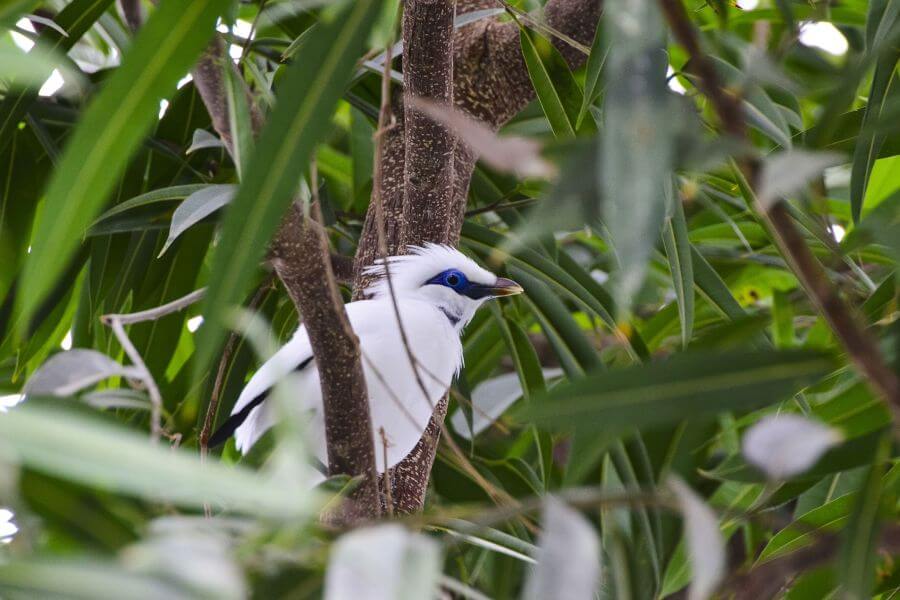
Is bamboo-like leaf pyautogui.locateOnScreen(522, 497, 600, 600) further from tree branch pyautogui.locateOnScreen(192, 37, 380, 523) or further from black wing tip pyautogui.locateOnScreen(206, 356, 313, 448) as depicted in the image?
black wing tip pyautogui.locateOnScreen(206, 356, 313, 448)

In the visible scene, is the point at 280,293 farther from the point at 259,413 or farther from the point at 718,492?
the point at 718,492

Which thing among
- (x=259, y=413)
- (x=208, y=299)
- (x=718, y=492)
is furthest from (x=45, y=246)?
(x=718, y=492)

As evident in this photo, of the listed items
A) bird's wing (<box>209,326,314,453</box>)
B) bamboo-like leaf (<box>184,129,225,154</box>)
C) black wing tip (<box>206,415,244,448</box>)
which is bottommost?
black wing tip (<box>206,415,244,448</box>)

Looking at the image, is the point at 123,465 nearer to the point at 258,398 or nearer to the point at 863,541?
the point at 863,541

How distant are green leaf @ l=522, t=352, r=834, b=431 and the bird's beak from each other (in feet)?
4.12

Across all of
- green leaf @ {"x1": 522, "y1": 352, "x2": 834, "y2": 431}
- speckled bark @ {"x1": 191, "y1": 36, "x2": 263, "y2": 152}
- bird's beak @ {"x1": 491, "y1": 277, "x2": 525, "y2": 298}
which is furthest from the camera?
bird's beak @ {"x1": 491, "y1": 277, "x2": 525, "y2": 298}

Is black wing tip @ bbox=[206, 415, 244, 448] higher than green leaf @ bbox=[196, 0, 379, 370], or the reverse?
green leaf @ bbox=[196, 0, 379, 370]

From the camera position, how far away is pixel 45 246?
89cm

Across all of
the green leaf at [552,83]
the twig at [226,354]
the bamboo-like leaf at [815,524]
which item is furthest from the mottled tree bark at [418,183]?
the bamboo-like leaf at [815,524]

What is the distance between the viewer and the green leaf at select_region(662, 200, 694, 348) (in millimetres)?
1554

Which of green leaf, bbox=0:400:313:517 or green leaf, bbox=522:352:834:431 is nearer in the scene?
green leaf, bbox=0:400:313:517

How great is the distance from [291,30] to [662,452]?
1.10 m

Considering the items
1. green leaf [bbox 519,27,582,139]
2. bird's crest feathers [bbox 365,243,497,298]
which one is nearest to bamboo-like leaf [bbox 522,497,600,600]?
green leaf [bbox 519,27,582,139]

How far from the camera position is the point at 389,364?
1.93 metres
